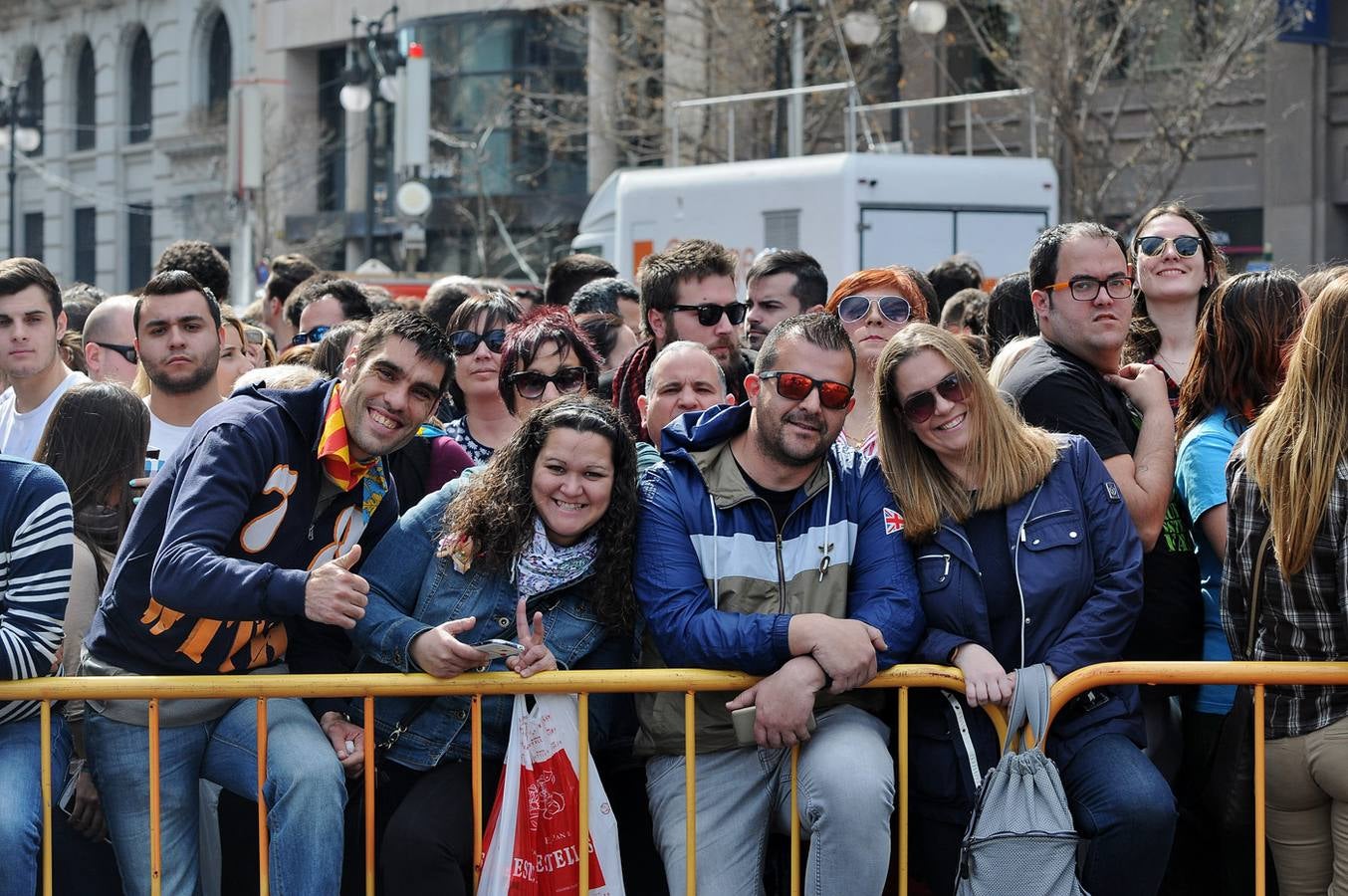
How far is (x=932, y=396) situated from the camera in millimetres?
4512

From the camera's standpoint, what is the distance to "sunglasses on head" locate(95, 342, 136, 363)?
7434 mm

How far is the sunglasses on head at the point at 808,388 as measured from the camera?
4441 millimetres

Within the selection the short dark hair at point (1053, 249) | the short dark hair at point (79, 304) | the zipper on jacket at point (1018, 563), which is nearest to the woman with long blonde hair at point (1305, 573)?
the zipper on jacket at point (1018, 563)

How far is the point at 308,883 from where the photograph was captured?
4.21 metres

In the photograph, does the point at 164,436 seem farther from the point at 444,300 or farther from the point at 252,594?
the point at 444,300

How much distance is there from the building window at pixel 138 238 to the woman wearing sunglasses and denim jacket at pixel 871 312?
4063 centimetres

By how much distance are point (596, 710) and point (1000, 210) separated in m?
11.0

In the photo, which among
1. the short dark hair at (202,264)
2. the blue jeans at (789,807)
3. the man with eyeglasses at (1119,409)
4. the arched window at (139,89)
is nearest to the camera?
the blue jeans at (789,807)

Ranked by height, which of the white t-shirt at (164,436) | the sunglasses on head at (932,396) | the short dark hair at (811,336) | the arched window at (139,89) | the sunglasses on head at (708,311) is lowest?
the white t-shirt at (164,436)

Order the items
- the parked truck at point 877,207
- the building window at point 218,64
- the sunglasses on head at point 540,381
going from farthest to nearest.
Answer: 1. the building window at point 218,64
2. the parked truck at point 877,207
3. the sunglasses on head at point 540,381

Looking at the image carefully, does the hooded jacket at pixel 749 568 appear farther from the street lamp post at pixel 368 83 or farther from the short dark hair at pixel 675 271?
the street lamp post at pixel 368 83

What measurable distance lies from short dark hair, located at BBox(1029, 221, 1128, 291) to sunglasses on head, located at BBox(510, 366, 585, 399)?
1.65 metres

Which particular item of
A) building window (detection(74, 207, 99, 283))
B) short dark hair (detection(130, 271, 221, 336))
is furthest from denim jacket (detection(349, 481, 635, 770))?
building window (detection(74, 207, 99, 283))

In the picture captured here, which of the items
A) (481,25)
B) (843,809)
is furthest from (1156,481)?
(481,25)
